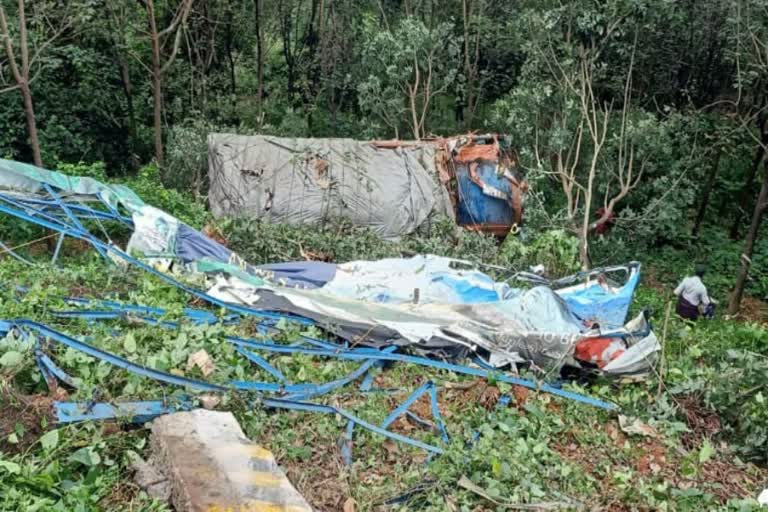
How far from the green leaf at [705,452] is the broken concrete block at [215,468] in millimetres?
3076

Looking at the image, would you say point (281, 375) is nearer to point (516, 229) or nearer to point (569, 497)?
point (569, 497)

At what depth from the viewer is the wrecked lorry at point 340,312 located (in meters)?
4.74

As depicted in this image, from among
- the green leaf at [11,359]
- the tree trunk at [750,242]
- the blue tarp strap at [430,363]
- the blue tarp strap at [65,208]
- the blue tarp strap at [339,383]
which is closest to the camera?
the green leaf at [11,359]

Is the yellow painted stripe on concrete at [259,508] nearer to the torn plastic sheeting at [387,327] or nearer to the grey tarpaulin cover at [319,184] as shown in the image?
the torn plastic sheeting at [387,327]

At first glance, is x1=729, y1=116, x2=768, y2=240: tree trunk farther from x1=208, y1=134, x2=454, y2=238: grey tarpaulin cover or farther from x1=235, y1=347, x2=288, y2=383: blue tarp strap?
x1=235, y1=347, x2=288, y2=383: blue tarp strap

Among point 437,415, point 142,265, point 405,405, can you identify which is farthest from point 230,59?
point 437,415

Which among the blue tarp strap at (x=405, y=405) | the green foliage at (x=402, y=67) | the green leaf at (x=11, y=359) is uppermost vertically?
the green foliage at (x=402, y=67)

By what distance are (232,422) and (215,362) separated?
1.00m

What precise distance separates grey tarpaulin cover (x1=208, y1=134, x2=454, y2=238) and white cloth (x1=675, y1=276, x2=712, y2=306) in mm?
3387

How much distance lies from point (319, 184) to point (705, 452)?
6.26 meters

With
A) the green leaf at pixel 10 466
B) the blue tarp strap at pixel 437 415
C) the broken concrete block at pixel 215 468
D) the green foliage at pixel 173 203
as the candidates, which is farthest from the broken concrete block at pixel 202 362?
the green foliage at pixel 173 203

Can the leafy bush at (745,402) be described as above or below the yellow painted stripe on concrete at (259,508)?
below

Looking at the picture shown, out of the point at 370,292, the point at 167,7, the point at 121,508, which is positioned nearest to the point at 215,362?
the point at 121,508

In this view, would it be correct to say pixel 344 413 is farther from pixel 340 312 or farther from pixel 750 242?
pixel 750 242
